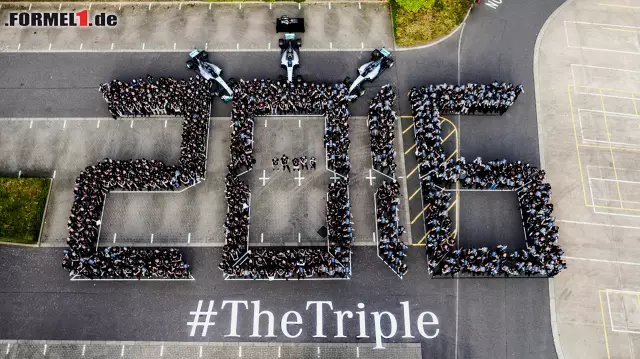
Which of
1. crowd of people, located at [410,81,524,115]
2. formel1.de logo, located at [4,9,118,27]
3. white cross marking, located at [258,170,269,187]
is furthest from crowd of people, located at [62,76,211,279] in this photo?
crowd of people, located at [410,81,524,115]

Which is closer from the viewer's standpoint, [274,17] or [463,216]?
[463,216]

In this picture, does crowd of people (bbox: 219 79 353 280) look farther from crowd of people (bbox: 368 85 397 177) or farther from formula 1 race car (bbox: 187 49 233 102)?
crowd of people (bbox: 368 85 397 177)

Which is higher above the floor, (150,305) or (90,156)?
(90,156)

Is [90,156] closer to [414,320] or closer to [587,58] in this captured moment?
[414,320]

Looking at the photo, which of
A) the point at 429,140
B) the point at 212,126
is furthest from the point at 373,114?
the point at 212,126

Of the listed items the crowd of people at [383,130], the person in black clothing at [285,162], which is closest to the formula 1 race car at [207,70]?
the person in black clothing at [285,162]

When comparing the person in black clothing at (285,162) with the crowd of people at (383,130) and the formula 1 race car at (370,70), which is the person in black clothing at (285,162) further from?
the formula 1 race car at (370,70)
